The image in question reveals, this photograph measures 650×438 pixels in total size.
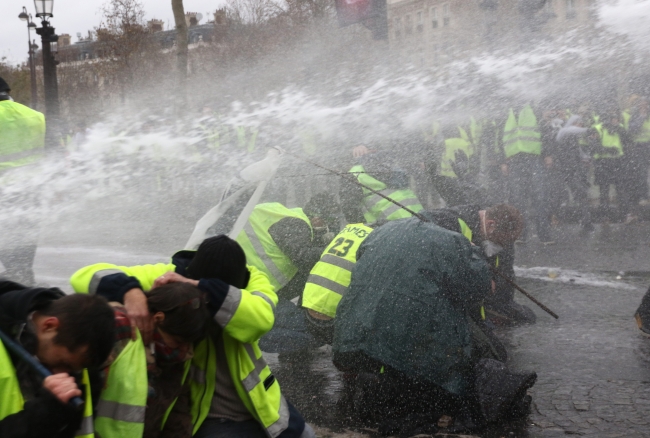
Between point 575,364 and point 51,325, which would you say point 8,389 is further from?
point 575,364

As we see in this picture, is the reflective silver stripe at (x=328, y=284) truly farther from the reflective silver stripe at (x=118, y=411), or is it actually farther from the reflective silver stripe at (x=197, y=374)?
the reflective silver stripe at (x=118, y=411)

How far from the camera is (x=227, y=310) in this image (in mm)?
2408

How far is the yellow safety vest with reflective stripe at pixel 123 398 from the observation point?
6.98 feet

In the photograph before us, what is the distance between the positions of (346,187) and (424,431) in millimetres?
2579

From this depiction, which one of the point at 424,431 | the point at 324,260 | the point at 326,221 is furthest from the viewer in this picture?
the point at 326,221

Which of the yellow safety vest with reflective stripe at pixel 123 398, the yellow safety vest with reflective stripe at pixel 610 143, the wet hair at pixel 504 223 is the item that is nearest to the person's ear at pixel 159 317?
the yellow safety vest with reflective stripe at pixel 123 398

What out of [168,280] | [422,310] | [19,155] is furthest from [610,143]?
[168,280]

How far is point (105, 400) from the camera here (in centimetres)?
214

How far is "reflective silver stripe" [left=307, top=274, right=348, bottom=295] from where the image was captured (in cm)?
436

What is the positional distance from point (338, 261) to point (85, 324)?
8.53 feet

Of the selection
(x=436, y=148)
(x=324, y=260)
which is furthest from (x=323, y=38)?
(x=324, y=260)

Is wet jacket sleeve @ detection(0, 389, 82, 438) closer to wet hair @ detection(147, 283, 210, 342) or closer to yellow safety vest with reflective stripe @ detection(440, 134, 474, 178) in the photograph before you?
wet hair @ detection(147, 283, 210, 342)

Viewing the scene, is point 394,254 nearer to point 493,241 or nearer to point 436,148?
point 493,241

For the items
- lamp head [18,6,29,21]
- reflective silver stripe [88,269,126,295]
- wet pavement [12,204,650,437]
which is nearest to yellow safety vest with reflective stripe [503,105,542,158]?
wet pavement [12,204,650,437]
